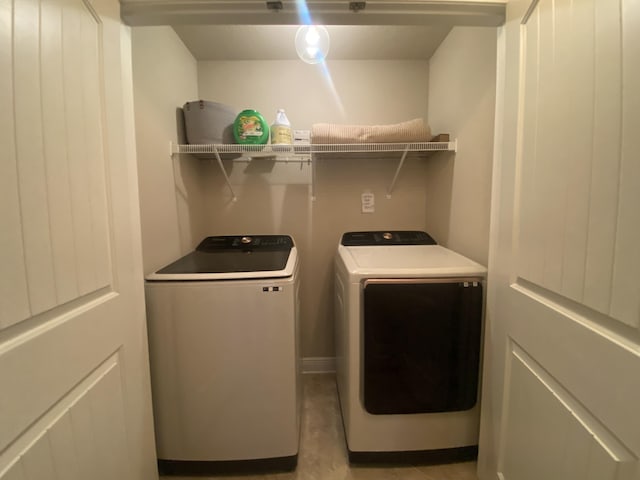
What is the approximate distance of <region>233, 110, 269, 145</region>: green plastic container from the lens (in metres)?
1.65

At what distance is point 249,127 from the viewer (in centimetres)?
166

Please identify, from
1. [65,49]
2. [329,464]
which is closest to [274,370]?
[329,464]

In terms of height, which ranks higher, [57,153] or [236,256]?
[57,153]

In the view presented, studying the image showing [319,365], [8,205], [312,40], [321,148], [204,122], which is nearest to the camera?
[8,205]

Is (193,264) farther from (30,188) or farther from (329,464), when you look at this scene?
(329,464)

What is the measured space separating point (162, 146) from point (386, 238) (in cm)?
148

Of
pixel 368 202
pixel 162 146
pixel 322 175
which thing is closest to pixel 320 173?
pixel 322 175

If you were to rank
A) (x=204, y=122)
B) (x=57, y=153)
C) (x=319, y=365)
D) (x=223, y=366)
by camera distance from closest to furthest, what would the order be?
(x=57, y=153)
(x=223, y=366)
(x=204, y=122)
(x=319, y=365)

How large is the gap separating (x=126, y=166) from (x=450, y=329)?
4.78ft

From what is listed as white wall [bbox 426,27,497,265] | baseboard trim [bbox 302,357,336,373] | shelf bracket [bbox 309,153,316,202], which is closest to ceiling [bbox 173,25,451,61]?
white wall [bbox 426,27,497,265]

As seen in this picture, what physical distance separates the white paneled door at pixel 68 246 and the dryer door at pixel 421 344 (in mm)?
950

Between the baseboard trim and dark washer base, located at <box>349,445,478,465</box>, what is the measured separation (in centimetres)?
82

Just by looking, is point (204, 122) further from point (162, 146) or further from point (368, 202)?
point (368, 202)

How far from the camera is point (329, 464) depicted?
1385 mm
